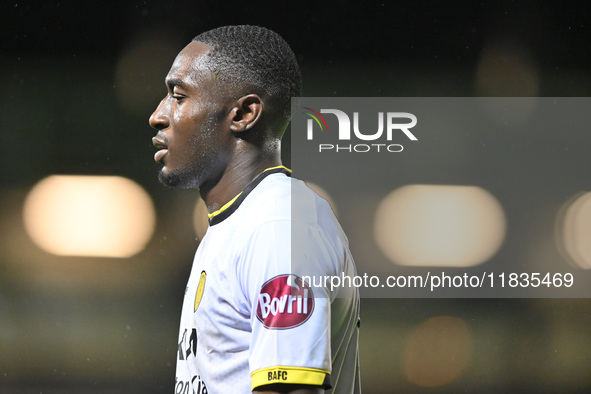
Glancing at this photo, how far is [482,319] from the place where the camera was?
4.21 m

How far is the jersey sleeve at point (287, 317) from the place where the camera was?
1181 mm

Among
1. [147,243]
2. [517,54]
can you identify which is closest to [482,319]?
[517,54]

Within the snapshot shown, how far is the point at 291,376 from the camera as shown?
3.84 ft

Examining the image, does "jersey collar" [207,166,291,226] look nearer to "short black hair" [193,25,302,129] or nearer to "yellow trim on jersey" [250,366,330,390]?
"short black hair" [193,25,302,129]

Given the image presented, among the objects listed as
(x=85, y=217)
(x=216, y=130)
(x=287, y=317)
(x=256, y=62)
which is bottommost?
(x=287, y=317)

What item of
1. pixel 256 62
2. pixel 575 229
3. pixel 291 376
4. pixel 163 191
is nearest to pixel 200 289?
pixel 291 376

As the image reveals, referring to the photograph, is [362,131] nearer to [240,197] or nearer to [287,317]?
[240,197]

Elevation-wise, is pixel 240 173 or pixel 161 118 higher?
pixel 161 118

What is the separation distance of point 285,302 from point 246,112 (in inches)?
22.5

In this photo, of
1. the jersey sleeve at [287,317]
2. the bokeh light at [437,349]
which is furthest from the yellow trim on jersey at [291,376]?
the bokeh light at [437,349]

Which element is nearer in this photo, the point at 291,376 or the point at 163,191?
the point at 291,376

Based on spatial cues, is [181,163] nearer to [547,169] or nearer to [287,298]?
[287,298]

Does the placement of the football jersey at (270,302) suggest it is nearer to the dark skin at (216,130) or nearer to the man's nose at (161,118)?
the dark skin at (216,130)

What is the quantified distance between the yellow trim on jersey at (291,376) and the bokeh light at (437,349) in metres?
3.15
